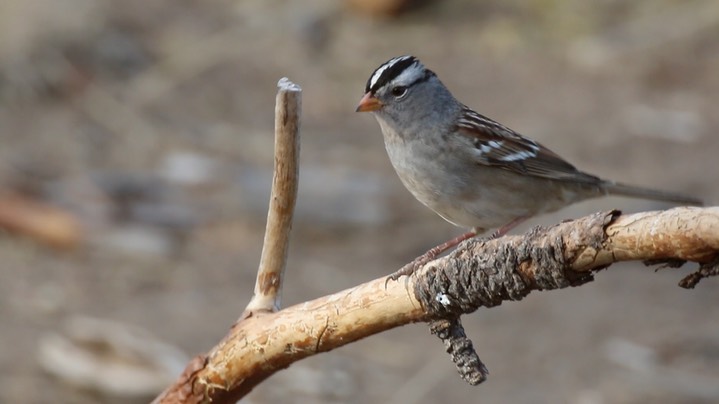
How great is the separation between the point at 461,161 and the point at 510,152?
1.31 ft

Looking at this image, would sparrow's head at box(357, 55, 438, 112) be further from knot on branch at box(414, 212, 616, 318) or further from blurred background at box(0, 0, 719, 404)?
blurred background at box(0, 0, 719, 404)

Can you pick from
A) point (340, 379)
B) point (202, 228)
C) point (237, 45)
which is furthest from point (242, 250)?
point (237, 45)

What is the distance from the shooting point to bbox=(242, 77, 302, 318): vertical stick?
3.01m

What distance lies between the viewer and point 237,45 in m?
9.98

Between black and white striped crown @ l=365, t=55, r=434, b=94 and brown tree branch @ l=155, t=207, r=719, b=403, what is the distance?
139 cm

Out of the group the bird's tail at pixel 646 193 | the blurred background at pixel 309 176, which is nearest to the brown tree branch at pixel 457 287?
the bird's tail at pixel 646 193

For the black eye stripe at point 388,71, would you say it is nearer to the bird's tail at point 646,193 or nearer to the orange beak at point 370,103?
the orange beak at point 370,103

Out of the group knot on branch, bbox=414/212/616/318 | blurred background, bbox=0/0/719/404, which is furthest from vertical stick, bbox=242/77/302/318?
blurred background, bbox=0/0/719/404

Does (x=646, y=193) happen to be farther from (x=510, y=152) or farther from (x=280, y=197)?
(x=280, y=197)

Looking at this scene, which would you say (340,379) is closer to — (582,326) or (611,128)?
(582,326)

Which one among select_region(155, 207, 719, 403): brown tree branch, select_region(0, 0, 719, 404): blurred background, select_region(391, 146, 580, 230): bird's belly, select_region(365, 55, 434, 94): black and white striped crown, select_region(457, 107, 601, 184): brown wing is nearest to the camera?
select_region(155, 207, 719, 403): brown tree branch

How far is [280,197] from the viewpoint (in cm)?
320

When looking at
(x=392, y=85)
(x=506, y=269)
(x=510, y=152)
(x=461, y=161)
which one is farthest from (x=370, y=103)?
(x=506, y=269)

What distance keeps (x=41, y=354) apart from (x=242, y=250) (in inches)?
67.5
